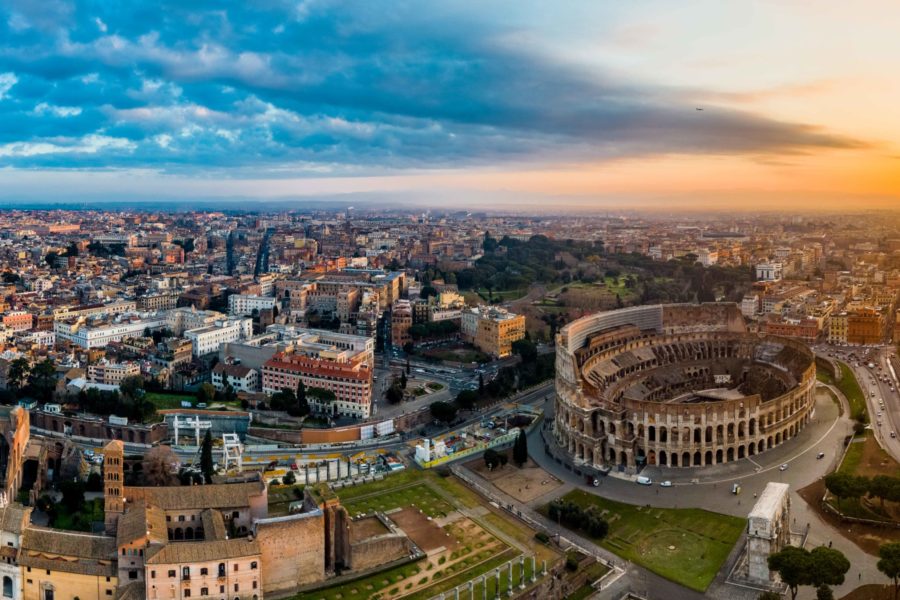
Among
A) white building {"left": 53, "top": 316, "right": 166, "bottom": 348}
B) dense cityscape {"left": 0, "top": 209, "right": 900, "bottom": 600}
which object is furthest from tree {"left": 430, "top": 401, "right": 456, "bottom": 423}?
white building {"left": 53, "top": 316, "right": 166, "bottom": 348}

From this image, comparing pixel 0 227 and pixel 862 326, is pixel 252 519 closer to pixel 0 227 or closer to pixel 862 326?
pixel 862 326

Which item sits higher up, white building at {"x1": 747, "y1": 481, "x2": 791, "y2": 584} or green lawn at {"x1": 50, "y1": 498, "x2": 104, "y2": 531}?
white building at {"x1": 747, "y1": 481, "x2": 791, "y2": 584}

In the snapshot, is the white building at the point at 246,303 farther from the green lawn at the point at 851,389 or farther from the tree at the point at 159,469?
the green lawn at the point at 851,389

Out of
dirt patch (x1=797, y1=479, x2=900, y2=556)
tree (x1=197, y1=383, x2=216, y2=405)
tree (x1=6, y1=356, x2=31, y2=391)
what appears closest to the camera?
dirt patch (x1=797, y1=479, x2=900, y2=556)

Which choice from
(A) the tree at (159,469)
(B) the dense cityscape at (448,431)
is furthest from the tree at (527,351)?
(A) the tree at (159,469)

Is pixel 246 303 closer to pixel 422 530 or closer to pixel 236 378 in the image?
pixel 236 378

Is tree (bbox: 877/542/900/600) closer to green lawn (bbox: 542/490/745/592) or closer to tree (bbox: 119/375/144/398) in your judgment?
green lawn (bbox: 542/490/745/592)
